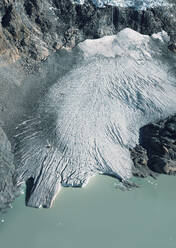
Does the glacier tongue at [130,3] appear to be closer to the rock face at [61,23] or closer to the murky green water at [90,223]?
the rock face at [61,23]

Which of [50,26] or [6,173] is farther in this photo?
[50,26]

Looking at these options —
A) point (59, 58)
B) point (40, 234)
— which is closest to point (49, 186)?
point (40, 234)

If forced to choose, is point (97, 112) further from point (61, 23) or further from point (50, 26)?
point (61, 23)

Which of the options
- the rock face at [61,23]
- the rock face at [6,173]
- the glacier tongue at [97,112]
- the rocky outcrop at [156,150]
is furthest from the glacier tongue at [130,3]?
the rock face at [6,173]

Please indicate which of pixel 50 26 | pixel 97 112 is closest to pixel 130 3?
pixel 50 26

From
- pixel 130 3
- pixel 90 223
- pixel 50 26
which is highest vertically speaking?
pixel 130 3

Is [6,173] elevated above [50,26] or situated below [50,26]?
below
